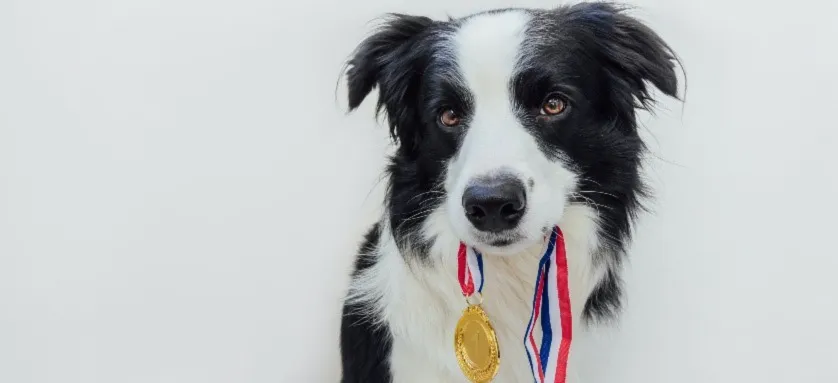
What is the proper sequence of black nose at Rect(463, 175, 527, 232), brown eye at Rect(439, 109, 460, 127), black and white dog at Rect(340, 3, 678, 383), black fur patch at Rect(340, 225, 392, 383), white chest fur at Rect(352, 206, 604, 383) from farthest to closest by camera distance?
black fur patch at Rect(340, 225, 392, 383) → white chest fur at Rect(352, 206, 604, 383) → brown eye at Rect(439, 109, 460, 127) → black and white dog at Rect(340, 3, 678, 383) → black nose at Rect(463, 175, 527, 232)

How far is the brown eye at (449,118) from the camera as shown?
1.83m

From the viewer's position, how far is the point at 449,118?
72.5 inches

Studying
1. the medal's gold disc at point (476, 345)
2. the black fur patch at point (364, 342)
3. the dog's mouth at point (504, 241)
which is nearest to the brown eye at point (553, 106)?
the dog's mouth at point (504, 241)

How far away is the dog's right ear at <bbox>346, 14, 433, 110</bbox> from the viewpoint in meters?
1.96

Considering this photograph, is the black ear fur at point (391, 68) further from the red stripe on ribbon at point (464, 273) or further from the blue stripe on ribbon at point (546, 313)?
the blue stripe on ribbon at point (546, 313)

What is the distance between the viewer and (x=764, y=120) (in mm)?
2408

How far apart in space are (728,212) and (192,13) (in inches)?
61.8

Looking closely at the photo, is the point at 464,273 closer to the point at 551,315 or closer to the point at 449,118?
the point at 551,315

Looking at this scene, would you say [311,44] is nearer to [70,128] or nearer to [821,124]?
[70,128]

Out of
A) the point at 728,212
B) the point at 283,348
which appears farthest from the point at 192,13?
the point at 728,212

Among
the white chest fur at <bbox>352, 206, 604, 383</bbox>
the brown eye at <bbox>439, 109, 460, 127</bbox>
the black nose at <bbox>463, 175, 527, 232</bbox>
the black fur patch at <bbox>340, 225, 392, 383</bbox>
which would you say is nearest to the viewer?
the black nose at <bbox>463, 175, 527, 232</bbox>

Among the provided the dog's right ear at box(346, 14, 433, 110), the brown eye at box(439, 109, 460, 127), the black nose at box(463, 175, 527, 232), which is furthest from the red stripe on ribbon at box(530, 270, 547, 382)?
the dog's right ear at box(346, 14, 433, 110)

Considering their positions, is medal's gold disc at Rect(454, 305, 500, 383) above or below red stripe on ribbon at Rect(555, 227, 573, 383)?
below

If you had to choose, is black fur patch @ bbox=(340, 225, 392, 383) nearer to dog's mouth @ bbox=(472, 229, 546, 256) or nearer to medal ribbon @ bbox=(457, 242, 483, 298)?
medal ribbon @ bbox=(457, 242, 483, 298)
